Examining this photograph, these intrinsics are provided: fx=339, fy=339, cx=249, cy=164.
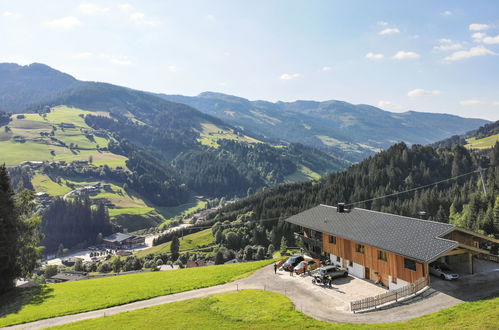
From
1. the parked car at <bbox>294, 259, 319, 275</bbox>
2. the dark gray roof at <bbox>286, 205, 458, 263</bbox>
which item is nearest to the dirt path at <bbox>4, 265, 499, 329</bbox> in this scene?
the parked car at <bbox>294, 259, 319, 275</bbox>

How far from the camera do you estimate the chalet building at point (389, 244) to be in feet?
126

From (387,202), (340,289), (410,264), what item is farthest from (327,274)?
(387,202)

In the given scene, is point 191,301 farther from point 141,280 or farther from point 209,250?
point 209,250

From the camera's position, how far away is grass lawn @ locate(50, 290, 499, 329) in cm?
2773

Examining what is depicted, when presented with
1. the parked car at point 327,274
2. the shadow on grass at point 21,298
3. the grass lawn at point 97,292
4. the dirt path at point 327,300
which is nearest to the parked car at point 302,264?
the dirt path at point 327,300

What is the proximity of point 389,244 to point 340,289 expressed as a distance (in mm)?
8263

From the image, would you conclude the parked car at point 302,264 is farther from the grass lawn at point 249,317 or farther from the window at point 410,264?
the window at point 410,264

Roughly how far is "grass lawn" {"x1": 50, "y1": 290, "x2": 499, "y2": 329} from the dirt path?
1789mm

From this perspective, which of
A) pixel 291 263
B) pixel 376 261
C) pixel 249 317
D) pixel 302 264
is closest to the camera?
pixel 249 317

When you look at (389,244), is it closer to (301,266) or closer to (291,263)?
(301,266)

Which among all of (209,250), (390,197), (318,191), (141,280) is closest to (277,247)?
(209,250)

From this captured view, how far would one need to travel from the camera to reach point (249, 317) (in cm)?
3347

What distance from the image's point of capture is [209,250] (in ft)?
570

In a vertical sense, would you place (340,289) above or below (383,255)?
below
